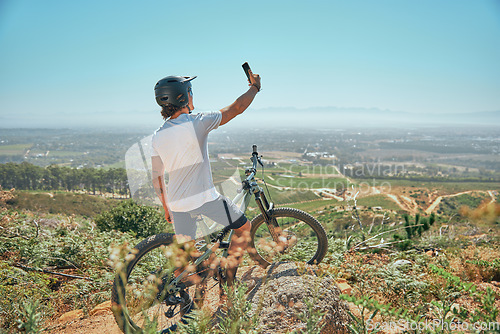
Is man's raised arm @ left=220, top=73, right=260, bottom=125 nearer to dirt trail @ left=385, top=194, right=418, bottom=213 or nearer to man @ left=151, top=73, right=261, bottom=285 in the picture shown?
man @ left=151, top=73, right=261, bottom=285

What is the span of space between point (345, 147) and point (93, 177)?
106 meters

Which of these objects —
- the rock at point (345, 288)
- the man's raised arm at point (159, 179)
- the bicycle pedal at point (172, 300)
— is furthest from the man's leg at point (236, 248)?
the rock at point (345, 288)

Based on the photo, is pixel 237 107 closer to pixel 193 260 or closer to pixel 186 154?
pixel 186 154

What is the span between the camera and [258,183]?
11.7 ft

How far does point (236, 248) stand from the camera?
10.5ft

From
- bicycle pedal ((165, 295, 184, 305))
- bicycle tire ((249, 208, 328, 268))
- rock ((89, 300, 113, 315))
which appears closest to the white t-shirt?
bicycle pedal ((165, 295, 184, 305))

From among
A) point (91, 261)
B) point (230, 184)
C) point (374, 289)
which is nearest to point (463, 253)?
point (374, 289)

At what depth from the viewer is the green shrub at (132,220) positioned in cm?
953

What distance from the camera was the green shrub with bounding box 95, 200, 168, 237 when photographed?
9533 mm

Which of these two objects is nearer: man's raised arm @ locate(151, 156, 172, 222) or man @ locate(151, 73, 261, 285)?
man @ locate(151, 73, 261, 285)

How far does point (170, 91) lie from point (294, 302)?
253 centimetres

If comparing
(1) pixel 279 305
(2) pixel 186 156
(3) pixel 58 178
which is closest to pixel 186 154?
(2) pixel 186 156

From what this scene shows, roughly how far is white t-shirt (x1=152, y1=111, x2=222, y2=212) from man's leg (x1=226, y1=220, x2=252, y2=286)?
678 millimetres

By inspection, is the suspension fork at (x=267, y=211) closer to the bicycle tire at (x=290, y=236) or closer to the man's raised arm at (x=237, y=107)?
the bicycle tire at (x=290, y=236)
